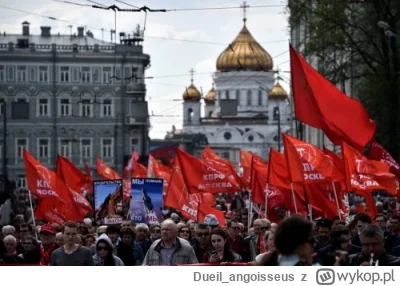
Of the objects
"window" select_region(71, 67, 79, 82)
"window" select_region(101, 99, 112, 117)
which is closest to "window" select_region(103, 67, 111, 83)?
"window" select_region(71, 67, 79, 82)

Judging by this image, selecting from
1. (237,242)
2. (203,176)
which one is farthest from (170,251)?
(203,176)

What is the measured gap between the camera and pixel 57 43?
94.8 metres

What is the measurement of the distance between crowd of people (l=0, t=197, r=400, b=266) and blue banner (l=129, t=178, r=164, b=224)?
1.30 meters

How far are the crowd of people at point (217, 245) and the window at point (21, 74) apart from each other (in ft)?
235

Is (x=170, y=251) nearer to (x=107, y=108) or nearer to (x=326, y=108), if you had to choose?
(x=326, y=108)

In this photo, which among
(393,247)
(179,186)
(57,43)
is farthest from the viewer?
(57,43)

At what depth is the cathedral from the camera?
161875 mm

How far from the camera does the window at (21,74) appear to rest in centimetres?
9075

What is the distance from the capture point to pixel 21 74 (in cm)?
9112

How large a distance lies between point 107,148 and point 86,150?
5.22ft

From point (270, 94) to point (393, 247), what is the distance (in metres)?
150

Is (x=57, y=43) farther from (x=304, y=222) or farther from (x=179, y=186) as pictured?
(x=304, y=222)
